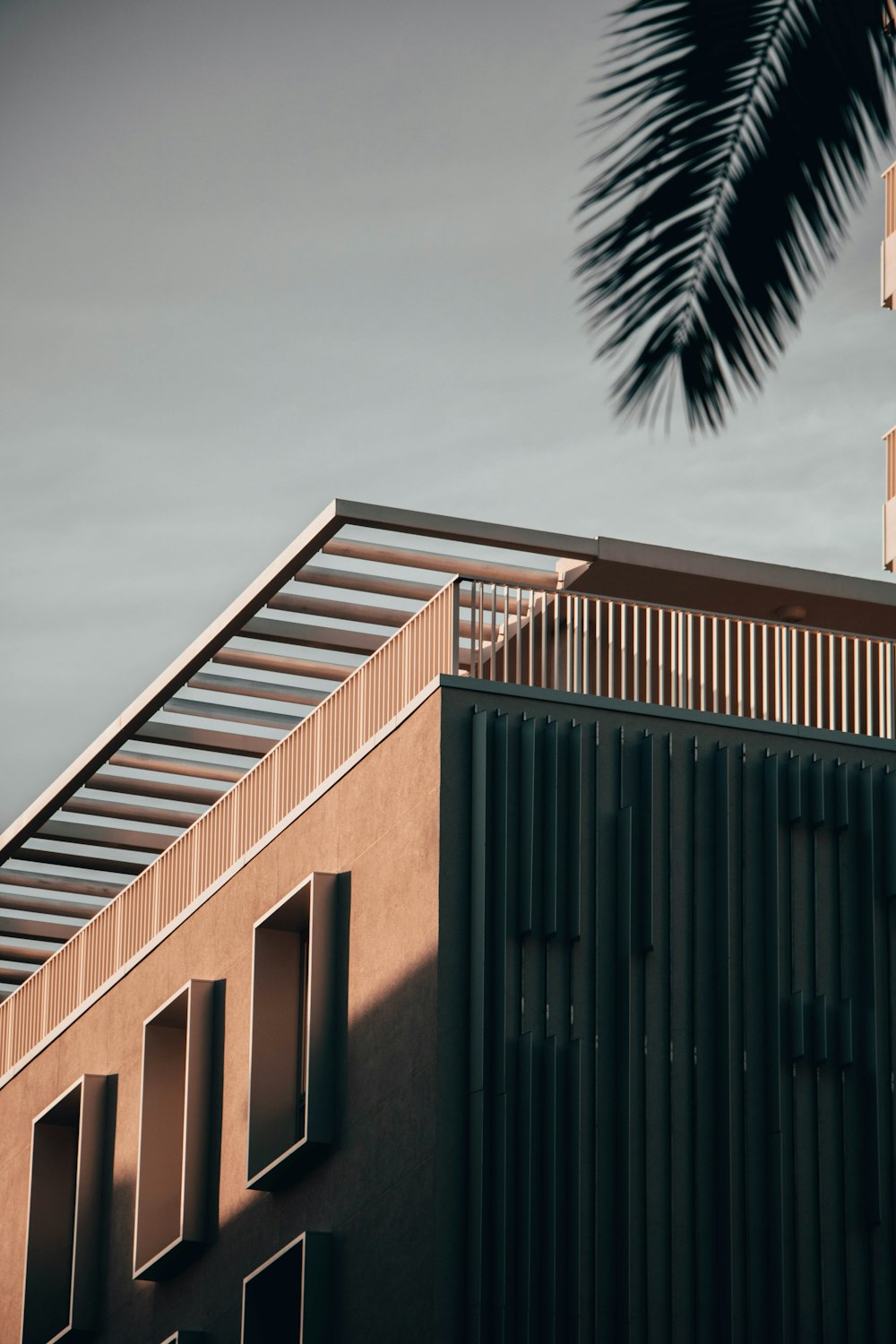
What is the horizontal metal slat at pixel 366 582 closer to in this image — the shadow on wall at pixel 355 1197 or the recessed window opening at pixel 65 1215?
the shadow on wall at pixel 355 1197

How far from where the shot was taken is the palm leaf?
8.03 meters

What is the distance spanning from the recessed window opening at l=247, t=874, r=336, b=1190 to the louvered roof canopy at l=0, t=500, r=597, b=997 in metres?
2.89

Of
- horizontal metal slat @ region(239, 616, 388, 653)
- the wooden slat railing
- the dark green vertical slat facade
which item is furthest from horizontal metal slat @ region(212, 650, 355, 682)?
the dark green vertical slat facade

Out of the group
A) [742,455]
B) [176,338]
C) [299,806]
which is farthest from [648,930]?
[742,455]

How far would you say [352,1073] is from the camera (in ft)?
67.9

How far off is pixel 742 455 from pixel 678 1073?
1115cm

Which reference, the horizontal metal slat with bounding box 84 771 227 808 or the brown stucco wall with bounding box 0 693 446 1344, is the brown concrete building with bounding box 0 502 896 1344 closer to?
the brown stucco wall with bounding box 0 693 446 1344

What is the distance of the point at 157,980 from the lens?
84.4ft

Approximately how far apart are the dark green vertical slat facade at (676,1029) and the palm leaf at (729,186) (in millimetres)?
11611

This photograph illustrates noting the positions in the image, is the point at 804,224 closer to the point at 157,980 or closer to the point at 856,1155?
the point at 856,1155

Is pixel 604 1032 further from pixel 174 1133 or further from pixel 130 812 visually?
pixel 130 812

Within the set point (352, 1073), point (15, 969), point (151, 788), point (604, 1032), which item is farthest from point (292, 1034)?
point (15, 969)

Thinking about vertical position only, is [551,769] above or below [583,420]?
above

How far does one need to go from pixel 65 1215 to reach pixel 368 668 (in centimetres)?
899
